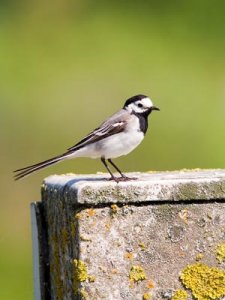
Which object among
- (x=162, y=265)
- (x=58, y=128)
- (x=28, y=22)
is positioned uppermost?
(x=28, y=22)

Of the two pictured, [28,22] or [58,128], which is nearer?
[58,128]

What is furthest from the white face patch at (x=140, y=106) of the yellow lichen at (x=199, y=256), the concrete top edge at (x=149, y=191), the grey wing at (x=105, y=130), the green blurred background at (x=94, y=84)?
the green blurred background at (x=94, y=84)

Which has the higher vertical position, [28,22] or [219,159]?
[28,22]

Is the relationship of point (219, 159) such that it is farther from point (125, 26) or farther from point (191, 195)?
point (191, 195)

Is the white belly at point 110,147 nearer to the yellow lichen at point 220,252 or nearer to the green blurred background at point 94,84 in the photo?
the yellow lichen at point 220,252

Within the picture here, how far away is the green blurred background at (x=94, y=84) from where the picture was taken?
14195 millimetres

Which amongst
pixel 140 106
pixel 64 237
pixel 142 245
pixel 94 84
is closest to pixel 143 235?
pixel 142 245

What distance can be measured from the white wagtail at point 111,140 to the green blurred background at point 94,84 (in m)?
3.35

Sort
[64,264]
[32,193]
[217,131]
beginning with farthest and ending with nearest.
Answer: [217,131] → [32,193] → [64,264]

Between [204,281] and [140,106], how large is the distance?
2.46m

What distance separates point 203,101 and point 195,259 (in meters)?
14.0

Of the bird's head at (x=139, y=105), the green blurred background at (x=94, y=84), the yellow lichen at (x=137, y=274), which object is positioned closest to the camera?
the yellow lichen at (x=137, y=274)

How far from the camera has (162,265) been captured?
545 centimetres

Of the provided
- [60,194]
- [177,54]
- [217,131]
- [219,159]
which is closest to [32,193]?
[219,159]
